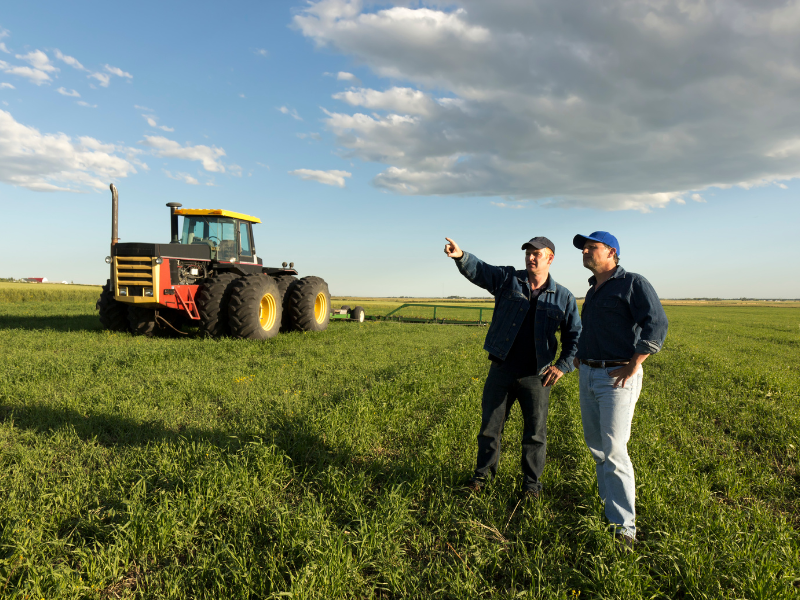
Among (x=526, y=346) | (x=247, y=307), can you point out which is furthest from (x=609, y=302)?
(x=247, y=307)

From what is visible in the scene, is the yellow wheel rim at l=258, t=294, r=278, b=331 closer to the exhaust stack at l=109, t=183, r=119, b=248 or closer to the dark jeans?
the exhaust stack at l=109, t=183, r=119, b=248

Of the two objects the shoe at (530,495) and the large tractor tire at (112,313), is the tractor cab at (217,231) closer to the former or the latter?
the large tractor tire at (112,313)

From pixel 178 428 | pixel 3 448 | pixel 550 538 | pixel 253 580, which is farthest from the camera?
pixel 178 428

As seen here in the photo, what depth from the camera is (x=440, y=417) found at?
591cm

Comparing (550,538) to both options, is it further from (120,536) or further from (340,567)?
(120,536)

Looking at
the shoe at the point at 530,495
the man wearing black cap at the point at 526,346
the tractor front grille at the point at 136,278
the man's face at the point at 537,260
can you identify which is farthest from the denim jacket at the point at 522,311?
the tractor front grille at the point at 136,278

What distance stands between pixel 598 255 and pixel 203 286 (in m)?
10.3

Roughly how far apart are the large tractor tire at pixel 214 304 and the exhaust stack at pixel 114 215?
8.11 feet

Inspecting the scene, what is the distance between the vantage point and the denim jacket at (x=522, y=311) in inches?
152

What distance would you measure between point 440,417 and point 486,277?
8.32 feet

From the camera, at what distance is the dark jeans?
3.87 metres

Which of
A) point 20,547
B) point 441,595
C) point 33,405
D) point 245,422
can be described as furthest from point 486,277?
point 33,405

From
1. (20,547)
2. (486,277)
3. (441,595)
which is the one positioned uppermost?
(486,277)

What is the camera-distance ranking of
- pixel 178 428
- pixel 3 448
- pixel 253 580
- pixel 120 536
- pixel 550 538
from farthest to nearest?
1. pixel 178 428
2. pixel 3 448
3. pixel 550 538
4. pixel 120 536
5. pixel 253 580
